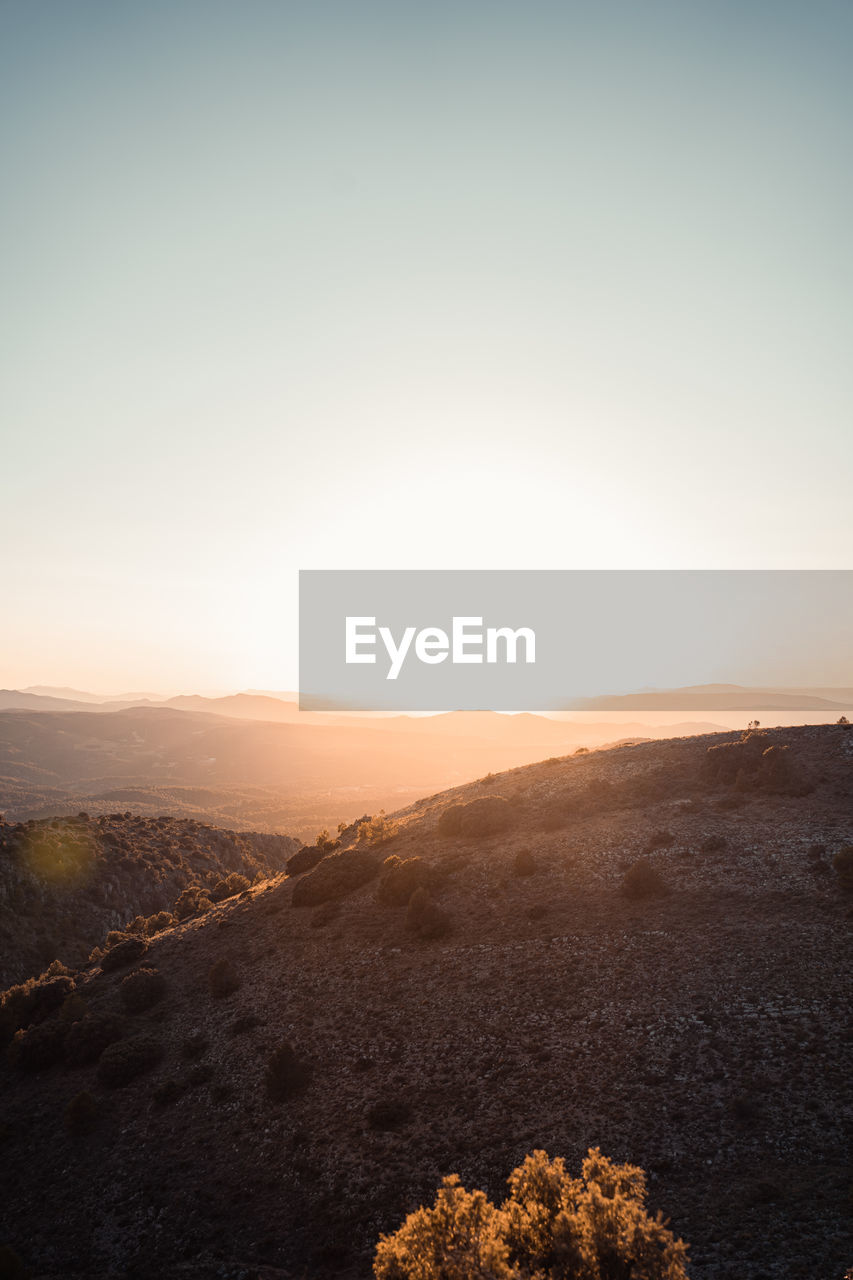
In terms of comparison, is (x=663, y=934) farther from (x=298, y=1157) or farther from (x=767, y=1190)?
(x=298, y=1157)

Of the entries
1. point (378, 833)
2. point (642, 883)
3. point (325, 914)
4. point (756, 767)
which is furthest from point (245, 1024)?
point (756, 767)

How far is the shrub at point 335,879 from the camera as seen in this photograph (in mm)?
41125

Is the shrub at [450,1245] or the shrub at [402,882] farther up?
the shrub at [450,1245]

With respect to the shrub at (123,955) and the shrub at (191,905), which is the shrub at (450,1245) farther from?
the shrub at (191,905)

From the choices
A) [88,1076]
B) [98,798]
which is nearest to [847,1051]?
[88,1076]

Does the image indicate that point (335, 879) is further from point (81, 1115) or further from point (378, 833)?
point (81, 1115)

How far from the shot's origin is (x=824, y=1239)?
1534cm

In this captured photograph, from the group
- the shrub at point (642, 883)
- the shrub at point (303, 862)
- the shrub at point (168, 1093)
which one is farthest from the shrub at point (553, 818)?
the shrub at point (168, 1093)

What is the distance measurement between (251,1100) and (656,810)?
3084cm

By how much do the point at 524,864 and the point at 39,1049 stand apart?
96.3ft

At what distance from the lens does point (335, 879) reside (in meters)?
41.9

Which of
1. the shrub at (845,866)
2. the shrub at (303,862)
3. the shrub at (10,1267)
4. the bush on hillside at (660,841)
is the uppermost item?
the shrub at (845,866)

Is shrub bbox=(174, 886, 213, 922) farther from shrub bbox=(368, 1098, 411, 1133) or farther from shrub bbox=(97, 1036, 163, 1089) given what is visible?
shrub bbox=(368, 1098, 411, 1133)

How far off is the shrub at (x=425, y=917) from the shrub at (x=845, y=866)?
20880 millimetres
